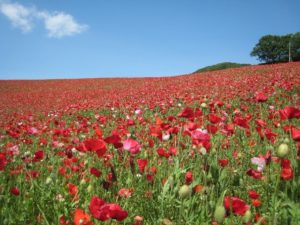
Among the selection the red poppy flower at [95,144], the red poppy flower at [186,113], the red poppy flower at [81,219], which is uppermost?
the red poppy flower at [186,113]

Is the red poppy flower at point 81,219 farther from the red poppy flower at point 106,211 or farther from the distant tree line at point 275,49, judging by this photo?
the distant tree line at point 275,49

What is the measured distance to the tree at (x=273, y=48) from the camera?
51.7 meters

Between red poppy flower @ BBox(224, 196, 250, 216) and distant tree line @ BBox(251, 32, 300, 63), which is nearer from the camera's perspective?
red poppy flower @ BBox(224, 196, 250, 216)

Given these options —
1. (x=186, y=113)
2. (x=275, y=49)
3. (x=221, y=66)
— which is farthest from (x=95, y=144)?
(x=275, y=49)

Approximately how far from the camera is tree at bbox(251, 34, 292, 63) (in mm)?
51719

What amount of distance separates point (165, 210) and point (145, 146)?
4.75 ft

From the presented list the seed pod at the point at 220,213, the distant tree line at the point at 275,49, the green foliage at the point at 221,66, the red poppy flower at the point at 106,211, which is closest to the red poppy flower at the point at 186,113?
the seed pod at the point at 220,213

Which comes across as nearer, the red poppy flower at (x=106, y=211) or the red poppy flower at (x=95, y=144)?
the red poppy flower at (x=106, y=211)

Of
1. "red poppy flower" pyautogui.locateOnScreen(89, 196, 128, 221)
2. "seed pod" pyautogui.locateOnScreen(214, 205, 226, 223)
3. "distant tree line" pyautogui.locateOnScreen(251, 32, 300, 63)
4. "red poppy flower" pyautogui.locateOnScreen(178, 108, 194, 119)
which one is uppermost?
"distant tree line" pyautogui.locateOnScreen(251, 32, 300, 63)

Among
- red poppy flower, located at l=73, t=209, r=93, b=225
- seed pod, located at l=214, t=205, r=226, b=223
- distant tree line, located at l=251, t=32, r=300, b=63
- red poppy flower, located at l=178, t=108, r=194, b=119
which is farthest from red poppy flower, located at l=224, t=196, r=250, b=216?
distant tree line, located at l=251, t=32, r=300, b=63

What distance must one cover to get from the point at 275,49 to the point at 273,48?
→ 0.66 m

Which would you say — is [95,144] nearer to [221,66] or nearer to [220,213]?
[220,213]

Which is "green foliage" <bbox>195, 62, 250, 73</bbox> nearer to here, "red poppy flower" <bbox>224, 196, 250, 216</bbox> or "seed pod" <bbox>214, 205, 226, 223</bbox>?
"red poppy flower" <bbox>224, 196, 250, 216</bbox>

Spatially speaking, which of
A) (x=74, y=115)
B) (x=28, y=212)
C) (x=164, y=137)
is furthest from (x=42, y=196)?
(x=74, y=115)
